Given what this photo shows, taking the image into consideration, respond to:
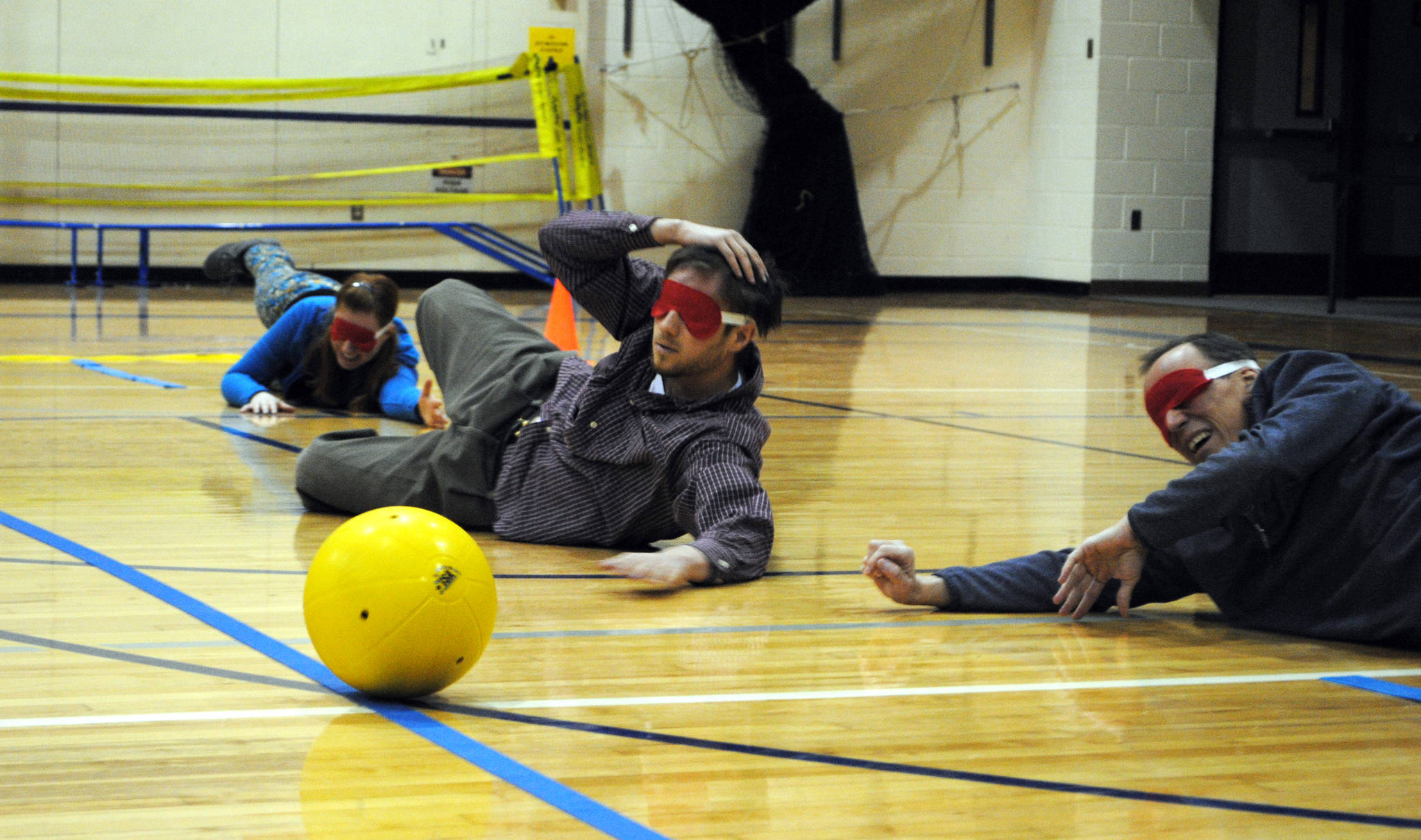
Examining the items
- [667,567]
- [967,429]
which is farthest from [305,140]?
[667,567]

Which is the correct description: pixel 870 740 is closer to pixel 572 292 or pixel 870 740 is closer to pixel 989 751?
pixel 989 751

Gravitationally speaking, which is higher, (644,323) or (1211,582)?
(644,323)

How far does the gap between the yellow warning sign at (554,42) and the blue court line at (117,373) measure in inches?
221

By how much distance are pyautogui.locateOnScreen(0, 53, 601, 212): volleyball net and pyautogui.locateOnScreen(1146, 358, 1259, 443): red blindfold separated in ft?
28.3

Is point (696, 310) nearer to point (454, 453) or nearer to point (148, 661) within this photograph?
point (454, 453)

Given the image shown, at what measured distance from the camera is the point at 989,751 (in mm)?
1679

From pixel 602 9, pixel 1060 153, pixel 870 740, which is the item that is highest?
pixel 602 9

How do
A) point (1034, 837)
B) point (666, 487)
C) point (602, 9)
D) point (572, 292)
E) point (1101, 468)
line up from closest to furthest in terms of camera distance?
point (1034, 837) → point (666, 487) → point (572, 292) → point (1101, 468) → point (602, 9)

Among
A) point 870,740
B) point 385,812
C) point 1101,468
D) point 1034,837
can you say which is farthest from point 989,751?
point 1101,468

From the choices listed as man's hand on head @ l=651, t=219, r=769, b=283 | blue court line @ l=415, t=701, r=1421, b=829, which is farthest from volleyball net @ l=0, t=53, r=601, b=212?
blue court line @ l=415, t=701, r=1421, b=829

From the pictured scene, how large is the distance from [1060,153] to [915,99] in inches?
43.9

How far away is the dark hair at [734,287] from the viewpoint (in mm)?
2650

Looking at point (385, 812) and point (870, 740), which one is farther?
point (870, 740)

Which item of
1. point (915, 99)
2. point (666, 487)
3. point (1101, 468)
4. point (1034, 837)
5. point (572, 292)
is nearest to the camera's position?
point (1034, 837)
